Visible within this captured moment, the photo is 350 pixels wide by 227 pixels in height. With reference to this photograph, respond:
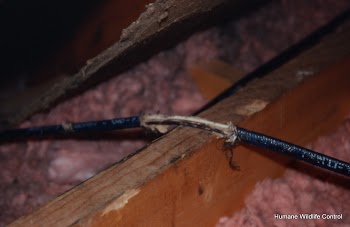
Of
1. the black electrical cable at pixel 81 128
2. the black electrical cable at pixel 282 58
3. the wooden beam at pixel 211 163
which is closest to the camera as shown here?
the wooden beam at pixel 211 163

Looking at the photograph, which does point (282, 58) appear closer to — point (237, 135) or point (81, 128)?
point (237, 135)

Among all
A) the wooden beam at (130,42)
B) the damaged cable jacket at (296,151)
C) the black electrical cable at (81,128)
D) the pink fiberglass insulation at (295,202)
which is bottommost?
the pink fiberglass insulation at (295,202)

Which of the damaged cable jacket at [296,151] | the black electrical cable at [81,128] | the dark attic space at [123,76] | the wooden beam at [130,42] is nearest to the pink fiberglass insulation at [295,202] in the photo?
the dark attic space at [123,76]

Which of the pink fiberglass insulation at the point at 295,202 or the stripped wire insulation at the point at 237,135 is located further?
the pink fiberglass insulation at the point at 295,202

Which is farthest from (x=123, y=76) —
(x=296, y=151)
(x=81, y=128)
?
(x=296, y=151)

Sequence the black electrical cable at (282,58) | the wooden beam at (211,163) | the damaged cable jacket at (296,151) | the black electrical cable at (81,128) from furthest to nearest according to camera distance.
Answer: the black electrical cable at (282,58) → the black electrical cable at (81,128) → the damaged cable jacket at (296,151) → the wooden beam at (211,163)

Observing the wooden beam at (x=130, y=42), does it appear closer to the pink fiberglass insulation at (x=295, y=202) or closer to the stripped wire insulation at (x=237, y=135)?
the stripped wire insulation at (x=237, y=135)

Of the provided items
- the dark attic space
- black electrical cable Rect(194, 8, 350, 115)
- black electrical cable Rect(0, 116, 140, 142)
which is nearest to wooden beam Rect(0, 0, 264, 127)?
the dark attic space
